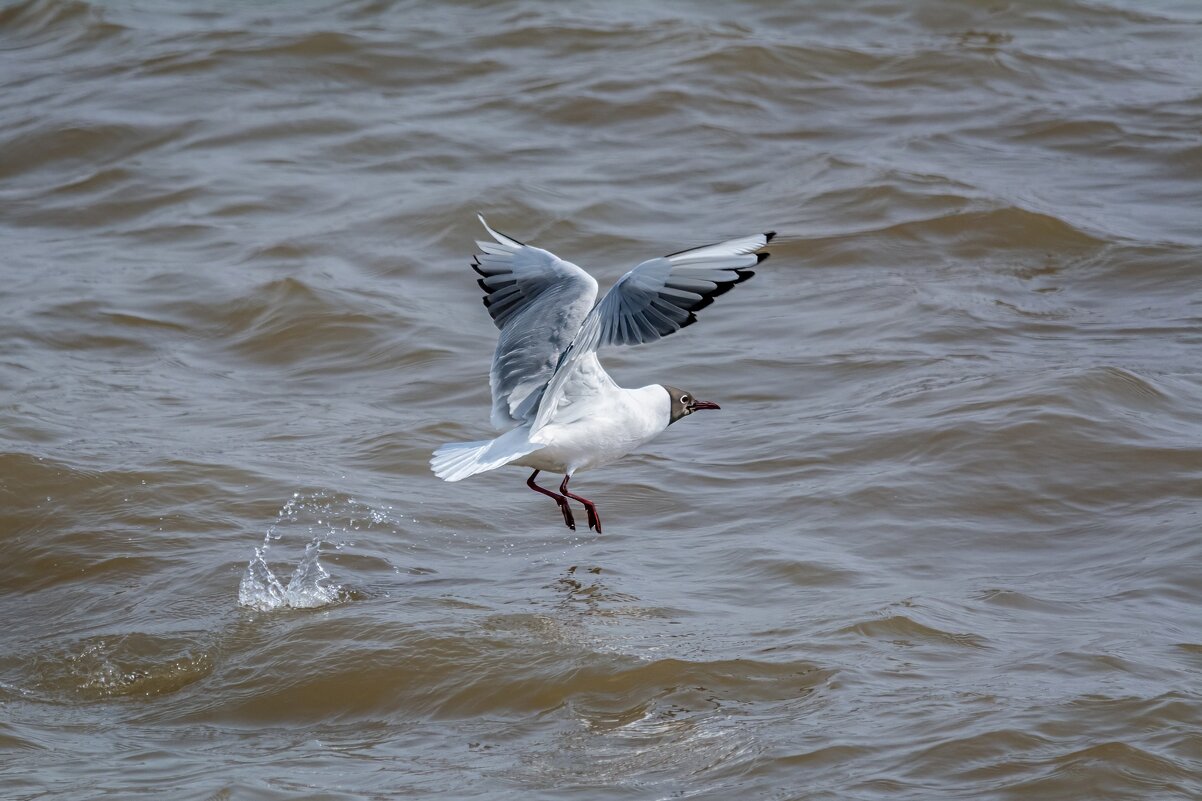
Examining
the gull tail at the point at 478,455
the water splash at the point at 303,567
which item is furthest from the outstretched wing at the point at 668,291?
the water splash at the point at 303,567

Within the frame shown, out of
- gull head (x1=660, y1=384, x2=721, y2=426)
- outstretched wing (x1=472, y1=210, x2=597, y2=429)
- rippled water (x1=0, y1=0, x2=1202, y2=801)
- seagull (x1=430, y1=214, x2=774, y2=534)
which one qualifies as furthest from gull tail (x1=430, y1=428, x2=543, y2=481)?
gull head (x1=660, y1=384, x2=721, y2=426)

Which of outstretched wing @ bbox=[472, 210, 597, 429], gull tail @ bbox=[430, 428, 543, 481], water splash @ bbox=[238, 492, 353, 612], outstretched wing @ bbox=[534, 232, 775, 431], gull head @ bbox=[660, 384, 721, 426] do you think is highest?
outstretched wing @ bbox=[534, 232, 775, 431]

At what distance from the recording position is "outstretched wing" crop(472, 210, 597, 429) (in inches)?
243

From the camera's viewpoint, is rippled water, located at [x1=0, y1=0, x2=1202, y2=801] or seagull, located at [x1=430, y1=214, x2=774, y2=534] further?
seagull, located at [x1=430, y1=214, x2=774, y2=534]

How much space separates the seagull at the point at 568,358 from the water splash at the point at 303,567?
665 millimetres

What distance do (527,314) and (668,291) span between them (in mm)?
1090

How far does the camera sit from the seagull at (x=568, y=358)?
17.7 feet

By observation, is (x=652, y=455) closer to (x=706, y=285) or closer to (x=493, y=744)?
(x=706, y=285)

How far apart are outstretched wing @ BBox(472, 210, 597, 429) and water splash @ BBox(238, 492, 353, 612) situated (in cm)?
91

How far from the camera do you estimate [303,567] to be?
617cm

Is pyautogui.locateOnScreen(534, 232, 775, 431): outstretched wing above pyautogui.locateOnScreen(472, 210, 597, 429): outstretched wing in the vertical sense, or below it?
above

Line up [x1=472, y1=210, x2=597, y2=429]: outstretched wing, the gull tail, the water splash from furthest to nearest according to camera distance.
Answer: [x1=472, y1=210, x2=597, y2=429]: outstretched wing → the water splash → the gull tail

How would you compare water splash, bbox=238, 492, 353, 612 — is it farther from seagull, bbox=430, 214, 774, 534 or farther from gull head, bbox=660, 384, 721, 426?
gull head, bbox=660, 384, 721, 426

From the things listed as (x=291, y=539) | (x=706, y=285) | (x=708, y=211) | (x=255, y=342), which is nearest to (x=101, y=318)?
(x=255, y=342)
